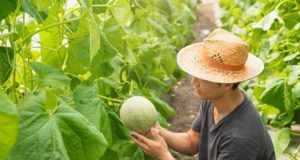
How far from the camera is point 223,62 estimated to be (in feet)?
8.32

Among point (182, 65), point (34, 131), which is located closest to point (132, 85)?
point (182, 65)

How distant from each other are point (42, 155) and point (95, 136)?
226mm

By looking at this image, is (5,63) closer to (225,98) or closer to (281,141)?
(225,98)

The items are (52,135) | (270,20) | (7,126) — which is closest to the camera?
(7,126)

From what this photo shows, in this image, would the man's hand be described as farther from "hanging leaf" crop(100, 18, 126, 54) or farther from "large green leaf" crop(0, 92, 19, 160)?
"large green leaf" crop(0, 92, 19, 160)

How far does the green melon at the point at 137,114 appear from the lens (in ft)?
8.11

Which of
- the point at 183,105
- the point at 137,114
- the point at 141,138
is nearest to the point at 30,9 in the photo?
the point at 137,114

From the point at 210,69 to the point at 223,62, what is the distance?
76 mm

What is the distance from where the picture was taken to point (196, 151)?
3.33m

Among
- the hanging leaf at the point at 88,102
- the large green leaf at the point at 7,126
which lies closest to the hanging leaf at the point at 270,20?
the hanging leaf at the point at 88,102

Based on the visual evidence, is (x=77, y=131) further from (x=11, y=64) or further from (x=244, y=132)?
(x=244, y=132)

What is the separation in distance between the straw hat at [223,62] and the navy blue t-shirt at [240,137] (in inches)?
9.1

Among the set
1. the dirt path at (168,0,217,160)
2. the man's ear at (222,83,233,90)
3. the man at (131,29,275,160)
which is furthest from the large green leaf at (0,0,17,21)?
the dirt path at (168,0,217,160)

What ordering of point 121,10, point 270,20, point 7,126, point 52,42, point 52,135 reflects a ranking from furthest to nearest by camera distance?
point 270,20, point 52,42, point 121,10, point 52,135, point 7,126
